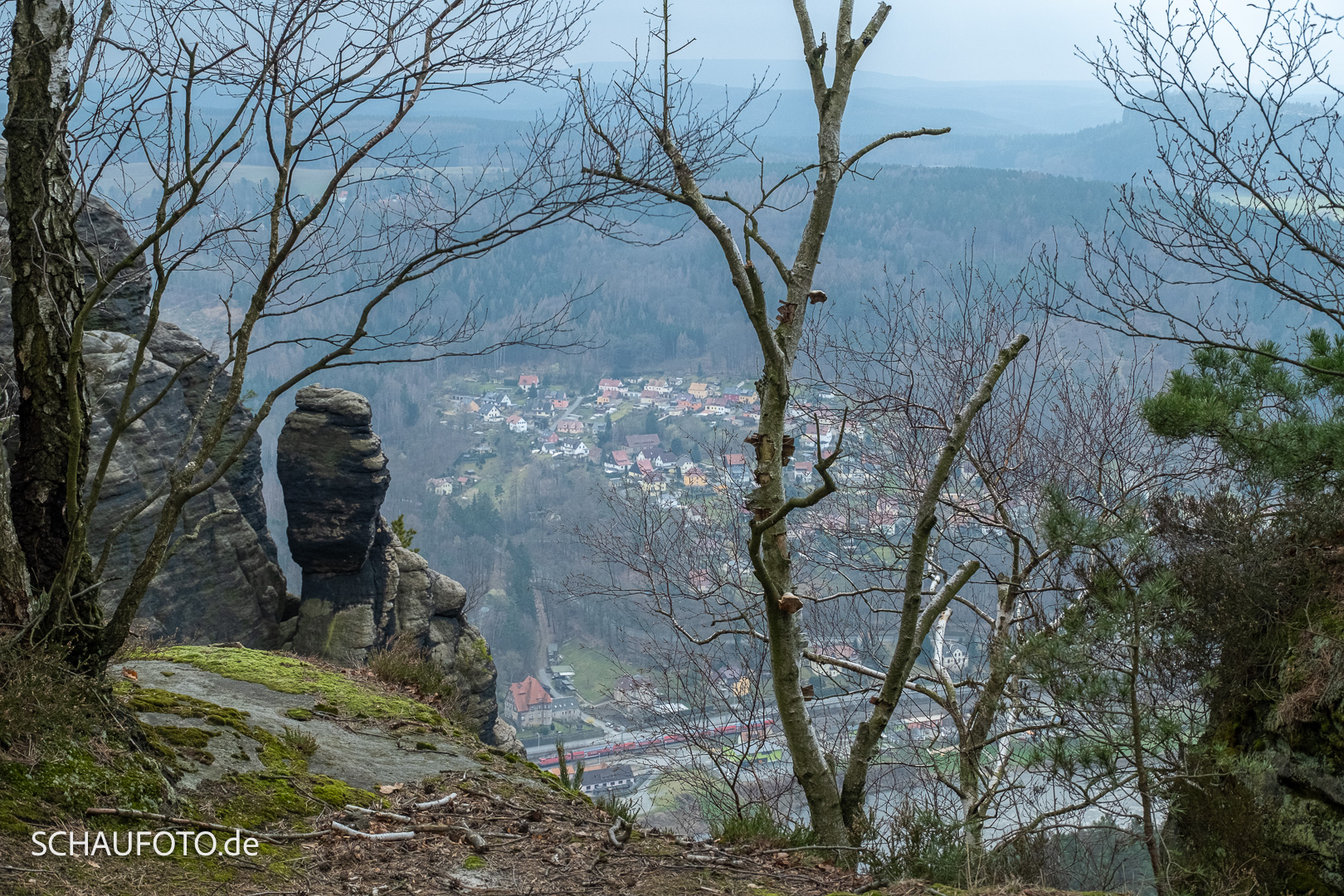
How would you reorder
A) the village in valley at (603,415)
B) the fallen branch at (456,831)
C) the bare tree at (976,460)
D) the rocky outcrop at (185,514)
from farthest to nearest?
the village in valley at (603,415)
the rocky outcrop at (185,514)
the bare tree at (976,460)
the fallen branch at (456,831)

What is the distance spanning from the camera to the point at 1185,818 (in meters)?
4.91

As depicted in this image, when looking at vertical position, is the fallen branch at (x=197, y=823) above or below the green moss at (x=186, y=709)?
below

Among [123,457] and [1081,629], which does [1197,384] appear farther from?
[123,457]

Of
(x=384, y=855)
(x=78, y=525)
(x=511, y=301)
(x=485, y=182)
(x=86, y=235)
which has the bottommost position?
(x=384, y=855)

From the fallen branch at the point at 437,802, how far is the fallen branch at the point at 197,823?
25.1 inches

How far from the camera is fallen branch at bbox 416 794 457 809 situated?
3915 millimetres

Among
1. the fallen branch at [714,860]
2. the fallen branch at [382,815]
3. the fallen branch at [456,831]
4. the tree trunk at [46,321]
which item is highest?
the tree trunk at [46,321]

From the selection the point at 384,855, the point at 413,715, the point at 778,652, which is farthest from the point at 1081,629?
the point at 413,715

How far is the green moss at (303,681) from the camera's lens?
5.88 m

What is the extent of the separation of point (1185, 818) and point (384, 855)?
440 cm

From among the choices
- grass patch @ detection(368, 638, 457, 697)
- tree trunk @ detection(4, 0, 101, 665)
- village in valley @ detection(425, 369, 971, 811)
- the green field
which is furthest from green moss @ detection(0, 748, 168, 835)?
the green field

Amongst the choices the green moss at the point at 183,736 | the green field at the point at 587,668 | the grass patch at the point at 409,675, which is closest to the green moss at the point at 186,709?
the green moss at the point at 183,736

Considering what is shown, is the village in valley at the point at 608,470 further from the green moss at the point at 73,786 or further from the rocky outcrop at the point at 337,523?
A: the green moss at the point at 73,786

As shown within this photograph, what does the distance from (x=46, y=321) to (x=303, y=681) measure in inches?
147
